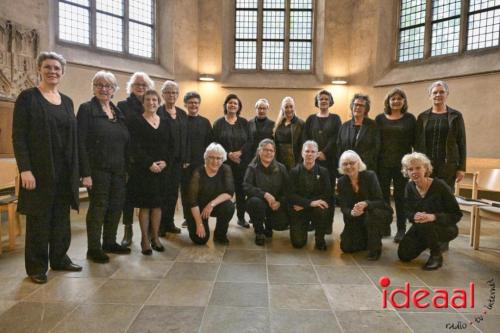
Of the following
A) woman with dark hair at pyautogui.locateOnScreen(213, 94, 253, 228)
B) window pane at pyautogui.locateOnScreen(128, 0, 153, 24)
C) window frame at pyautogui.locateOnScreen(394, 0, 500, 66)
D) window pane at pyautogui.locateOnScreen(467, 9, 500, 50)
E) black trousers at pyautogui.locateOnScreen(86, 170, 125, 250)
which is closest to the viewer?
black trousers at pyautogui.locateOnScreen(86, 170, 125, 250)

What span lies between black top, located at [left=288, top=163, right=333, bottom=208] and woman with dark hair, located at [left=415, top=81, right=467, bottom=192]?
3.61 ft

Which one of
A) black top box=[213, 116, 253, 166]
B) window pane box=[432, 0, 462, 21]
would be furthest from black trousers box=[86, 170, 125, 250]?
window pane box=[432, 0, 462, 21]

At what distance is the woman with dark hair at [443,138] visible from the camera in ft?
12.1

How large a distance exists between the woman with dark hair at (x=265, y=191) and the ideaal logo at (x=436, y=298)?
144 centimetres

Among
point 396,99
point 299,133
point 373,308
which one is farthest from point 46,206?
point 396,99

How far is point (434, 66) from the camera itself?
739cm

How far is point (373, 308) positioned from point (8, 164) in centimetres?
416

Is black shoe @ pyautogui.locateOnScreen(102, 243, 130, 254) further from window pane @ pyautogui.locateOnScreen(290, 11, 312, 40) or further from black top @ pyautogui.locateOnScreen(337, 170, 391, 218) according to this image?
window pane @ pyautogui.locateOnScreen(290, 11, 312, 40)

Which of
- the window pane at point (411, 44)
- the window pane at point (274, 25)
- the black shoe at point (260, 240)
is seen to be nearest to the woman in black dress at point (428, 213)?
the black shoe at point (260, 240)

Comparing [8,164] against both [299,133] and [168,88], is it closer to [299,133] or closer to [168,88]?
[168,88]

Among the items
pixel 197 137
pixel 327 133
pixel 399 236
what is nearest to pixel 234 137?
pixel 197 137

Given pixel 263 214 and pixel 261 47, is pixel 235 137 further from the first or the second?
pixel 261 47

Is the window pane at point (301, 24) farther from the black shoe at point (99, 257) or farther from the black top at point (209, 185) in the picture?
the black shoe at point (99, 257)

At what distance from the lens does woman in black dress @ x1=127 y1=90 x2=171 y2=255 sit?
3.37m
